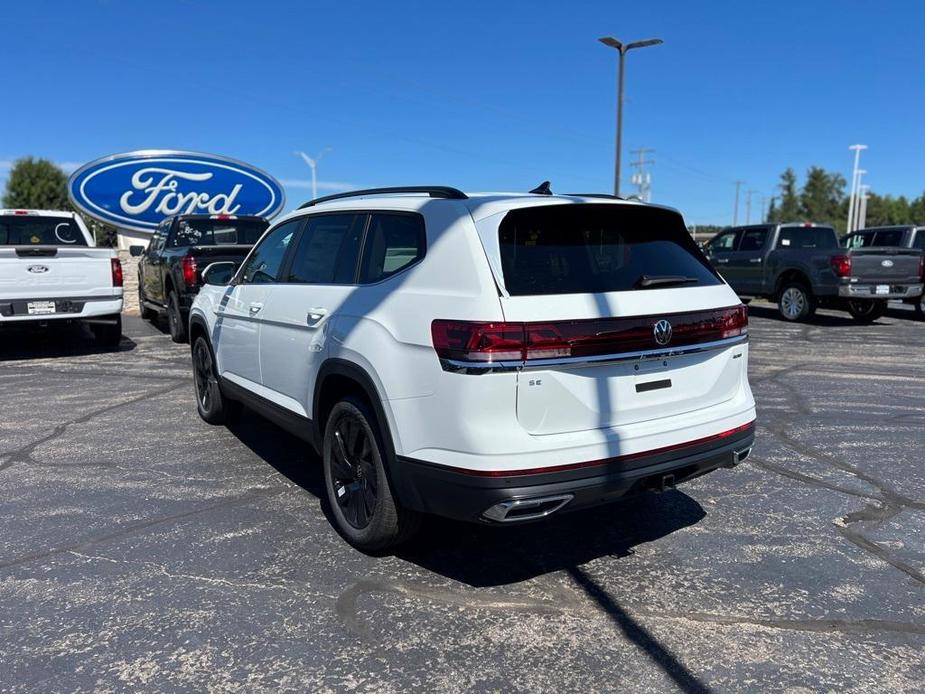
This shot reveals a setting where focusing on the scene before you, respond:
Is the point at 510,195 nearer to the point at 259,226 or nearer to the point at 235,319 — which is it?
the point at 235,319

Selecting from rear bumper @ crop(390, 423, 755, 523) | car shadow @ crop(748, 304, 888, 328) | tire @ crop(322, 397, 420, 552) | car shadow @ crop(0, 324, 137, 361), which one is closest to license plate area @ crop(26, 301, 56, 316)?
car shadow @ crop(0, 324, 137, 361)

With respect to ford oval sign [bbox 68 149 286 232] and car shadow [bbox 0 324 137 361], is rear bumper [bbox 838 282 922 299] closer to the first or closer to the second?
car shadow [bbox 0 324 137 361]

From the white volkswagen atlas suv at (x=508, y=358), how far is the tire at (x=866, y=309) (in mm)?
12332

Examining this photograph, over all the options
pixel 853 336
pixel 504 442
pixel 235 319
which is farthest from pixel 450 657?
pixel 853 336

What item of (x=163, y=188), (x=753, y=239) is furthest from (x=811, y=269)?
(x=163, y=188)

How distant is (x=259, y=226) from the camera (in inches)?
448

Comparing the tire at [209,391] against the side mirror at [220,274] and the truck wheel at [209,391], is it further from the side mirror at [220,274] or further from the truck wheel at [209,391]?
the side mirror at [220,274]

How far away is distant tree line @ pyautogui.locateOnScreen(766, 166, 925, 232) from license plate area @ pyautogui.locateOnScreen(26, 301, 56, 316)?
88227 mm

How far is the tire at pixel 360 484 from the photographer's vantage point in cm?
342

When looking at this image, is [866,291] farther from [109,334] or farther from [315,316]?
[109,334]

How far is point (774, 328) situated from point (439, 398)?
472 inches

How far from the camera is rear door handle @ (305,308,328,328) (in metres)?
3.82

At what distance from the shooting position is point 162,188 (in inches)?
977

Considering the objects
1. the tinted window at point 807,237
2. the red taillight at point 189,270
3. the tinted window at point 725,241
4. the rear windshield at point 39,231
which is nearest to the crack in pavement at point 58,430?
the red taillight at point 189,270
